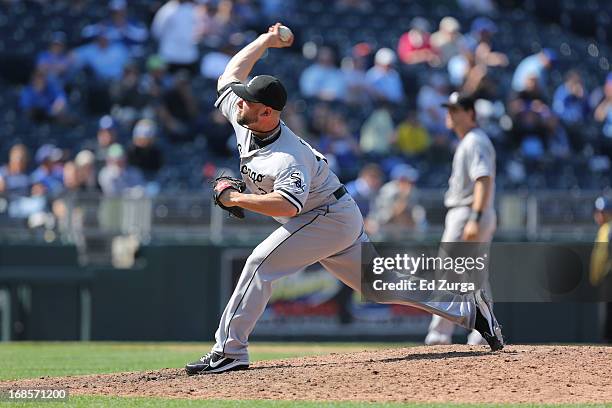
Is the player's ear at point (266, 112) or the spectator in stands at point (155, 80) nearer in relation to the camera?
the player's ear at point (266, 112)

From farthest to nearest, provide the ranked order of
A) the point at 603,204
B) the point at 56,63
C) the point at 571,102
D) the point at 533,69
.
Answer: the point at 533,69, the point at 571,102, the point at 56,63, the point at 603,204

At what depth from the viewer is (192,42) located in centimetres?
1772

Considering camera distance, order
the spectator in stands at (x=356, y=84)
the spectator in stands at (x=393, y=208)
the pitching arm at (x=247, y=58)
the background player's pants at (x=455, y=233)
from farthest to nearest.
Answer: the spectator in stands at (x=356, y=84) < the spectator in stands at (x=393, y=208) < the background player's pants at (x=455, y=233) < the pitching arm at (x=247, y=58)

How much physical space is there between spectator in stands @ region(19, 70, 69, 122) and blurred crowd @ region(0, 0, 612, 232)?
19 mm

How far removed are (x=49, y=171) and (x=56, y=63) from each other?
7.79 feet

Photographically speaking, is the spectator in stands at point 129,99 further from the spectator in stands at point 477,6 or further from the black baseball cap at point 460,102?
the black baseball cap at point 460,102

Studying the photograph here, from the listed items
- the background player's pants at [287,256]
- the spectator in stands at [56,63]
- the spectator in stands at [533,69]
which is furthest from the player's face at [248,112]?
the spectator in stands at [533,69]

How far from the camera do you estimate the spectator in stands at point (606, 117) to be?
18.2 m

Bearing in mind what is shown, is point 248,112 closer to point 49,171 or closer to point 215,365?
point 215,365

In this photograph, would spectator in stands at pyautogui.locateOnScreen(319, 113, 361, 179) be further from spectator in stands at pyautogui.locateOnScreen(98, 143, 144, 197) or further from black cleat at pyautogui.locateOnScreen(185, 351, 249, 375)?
black cleat at pyautogui.locateOnScreen(185, 351, 249, 375)

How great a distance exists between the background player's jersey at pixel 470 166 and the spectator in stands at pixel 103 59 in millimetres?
7841

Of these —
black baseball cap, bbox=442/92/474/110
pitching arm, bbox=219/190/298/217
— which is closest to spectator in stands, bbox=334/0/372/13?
black baseball cap, bbox=442/92/474/110

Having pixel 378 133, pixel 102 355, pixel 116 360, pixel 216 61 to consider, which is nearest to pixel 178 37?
pixel 216 61

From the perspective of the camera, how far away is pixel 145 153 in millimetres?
15672
